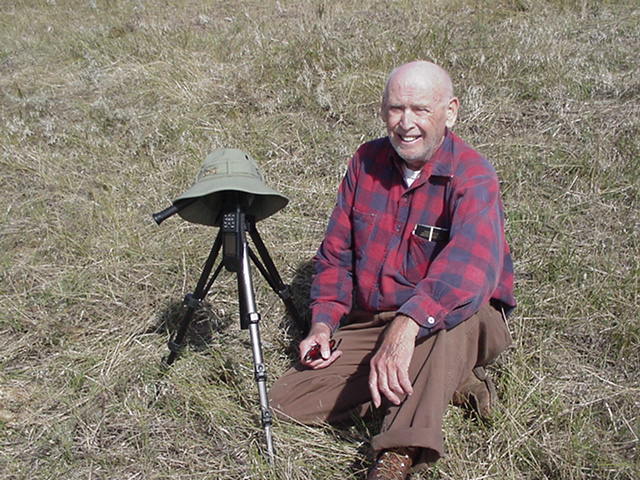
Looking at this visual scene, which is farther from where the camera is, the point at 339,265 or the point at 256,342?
the point at 339,265

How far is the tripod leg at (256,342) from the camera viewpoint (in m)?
2.74

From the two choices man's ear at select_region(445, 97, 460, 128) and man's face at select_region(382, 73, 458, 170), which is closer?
man's face at select_region(382, 73, 458, 170)

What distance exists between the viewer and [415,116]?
288 cm

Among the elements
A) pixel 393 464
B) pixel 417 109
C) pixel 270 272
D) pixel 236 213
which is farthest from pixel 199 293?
pixel 417 109

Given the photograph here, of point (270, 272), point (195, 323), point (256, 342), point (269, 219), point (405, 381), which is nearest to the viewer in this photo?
point (405, 381)

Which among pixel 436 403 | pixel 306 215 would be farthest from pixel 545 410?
pixel 306 215

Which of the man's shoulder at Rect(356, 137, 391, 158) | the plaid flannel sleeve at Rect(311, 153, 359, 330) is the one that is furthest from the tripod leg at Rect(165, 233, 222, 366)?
the man's shoulder at Rect(356, 137, 391, 158)

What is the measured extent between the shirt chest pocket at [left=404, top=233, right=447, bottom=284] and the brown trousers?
8.7 inches

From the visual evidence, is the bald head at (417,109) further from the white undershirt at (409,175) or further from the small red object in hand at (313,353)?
the small red object in hand at (313,353)

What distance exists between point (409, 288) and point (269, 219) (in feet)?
5.91

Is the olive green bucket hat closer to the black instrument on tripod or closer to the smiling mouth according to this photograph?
the black instrument on tripod

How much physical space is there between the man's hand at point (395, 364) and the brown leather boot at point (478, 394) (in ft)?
1.70

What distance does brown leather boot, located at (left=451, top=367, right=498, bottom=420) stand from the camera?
2918 mm

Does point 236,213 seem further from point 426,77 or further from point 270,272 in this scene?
point 426,77
